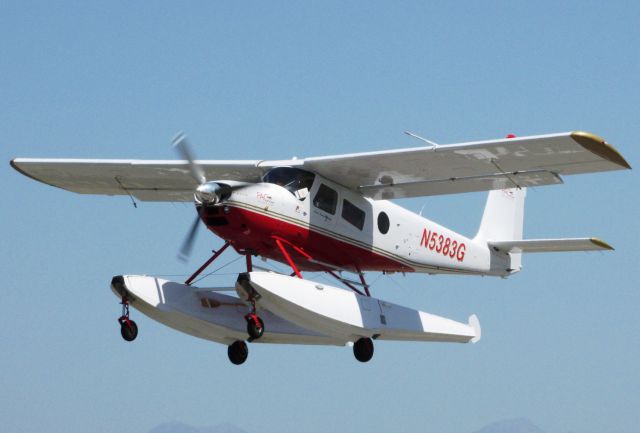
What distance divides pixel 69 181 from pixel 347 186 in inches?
235

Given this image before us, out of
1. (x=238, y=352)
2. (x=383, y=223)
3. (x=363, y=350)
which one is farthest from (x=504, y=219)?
(x=238, y=352)

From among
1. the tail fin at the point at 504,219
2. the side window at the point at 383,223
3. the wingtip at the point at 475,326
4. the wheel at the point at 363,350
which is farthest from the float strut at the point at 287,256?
the tail fin at the point at 504,219

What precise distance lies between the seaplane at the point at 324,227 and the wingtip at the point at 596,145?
0.03 m

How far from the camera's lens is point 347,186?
2072 centimetres

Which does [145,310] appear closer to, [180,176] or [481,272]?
[180,176]

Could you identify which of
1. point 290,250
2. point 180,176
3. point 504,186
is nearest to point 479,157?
point 504,186

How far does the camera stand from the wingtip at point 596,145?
16.8 metres

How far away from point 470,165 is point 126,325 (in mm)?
6582

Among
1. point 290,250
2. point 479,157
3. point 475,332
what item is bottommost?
point 475,332

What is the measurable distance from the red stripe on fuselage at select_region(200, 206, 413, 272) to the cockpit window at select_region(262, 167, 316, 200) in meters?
0.63

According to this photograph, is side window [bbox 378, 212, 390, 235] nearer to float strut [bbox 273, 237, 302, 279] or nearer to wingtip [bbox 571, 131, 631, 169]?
float strut [bbox 273, 237, 302, 279]

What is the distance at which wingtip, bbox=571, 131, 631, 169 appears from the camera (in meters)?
16.8

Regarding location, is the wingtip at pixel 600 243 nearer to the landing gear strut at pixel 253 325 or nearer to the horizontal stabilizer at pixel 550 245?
A: the horizontal stabilizer at pixel 550 245

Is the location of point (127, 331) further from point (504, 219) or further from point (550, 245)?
point (504, 219)
